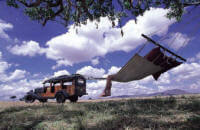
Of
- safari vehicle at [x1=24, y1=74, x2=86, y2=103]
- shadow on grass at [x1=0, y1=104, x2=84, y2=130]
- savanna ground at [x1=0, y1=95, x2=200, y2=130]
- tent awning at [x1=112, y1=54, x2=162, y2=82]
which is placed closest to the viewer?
savanna ground at [x1=0, y1=95, x2=200, y2=130]

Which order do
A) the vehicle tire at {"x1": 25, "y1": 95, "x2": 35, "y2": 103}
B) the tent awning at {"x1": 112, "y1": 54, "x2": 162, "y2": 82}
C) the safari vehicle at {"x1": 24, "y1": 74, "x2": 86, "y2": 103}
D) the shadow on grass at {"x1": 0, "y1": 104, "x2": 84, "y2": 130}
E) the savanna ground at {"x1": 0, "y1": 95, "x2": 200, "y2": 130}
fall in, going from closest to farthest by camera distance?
1. the savanna ground at {"x1": 0, "y1": 95, "x2": 200, "y2": 130}
2. the shadow on grass at {"x1": 0, "y1": 104, "x2": 84, "y2": 130}
3. the tent awning at {"x1": 112, "y1": 54, "x2": 162, "y2": 82}
4. the safari vehicle at {"x1": 24, "y1": 74, "x2": 86, "y2": 103}
5. the vehicle tire at {"x1": 25, "y1": 95, "x2": 35, "y2": 103}

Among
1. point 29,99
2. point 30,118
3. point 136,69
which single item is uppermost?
point 136,69

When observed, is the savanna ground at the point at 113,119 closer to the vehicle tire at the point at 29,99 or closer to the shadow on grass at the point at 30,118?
the shadow on grass at the point at 30,118

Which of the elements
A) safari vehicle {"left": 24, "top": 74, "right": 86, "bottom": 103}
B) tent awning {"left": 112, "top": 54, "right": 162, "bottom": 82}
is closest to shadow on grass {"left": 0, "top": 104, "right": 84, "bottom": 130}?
tent awning {"left": 112, "top": 54, "right": 162, "bottom": 82}

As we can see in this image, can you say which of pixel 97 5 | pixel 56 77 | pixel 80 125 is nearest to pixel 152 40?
pixel 97 5

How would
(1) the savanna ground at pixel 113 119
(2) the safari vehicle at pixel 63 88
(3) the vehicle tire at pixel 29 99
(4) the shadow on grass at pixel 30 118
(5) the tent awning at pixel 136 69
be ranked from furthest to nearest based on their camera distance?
(3) the vehicle tire at pixel 29 99
(2) the safari vehicle at pixel 63 88
(5) the tent awning at pixel 136 69
(4) the shadow on grass at pixel 30 118
(1) the savanna ground at pixel 113 119

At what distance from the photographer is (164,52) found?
6316mm

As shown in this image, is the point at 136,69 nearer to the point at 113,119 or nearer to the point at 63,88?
the point at 113,119

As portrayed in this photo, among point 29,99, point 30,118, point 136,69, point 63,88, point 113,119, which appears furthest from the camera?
point 29,99

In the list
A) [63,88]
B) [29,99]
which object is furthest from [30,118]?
[29,99]

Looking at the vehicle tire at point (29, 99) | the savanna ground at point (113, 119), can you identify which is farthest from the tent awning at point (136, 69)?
the vehicle tire at point (29, 99)

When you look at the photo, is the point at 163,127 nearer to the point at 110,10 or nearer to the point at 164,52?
→ the point at 164,52

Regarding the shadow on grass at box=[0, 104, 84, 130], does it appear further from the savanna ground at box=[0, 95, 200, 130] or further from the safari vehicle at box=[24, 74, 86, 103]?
the safari vehicle at box=[24, 74, 86, 103]

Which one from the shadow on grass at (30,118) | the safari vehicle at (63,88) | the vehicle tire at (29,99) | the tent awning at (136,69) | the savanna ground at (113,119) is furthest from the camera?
the vehicle tire at (29,99)
